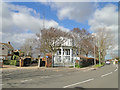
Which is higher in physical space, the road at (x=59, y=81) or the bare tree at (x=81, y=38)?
the bare tree at (x=81, y=38)

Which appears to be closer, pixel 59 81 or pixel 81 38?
pixel 59 81

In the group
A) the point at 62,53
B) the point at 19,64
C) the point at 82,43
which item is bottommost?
the point at 19,64

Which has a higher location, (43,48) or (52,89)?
(43,48)

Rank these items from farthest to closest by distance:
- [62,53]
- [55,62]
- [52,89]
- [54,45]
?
[54,45], [62,53], [55,62], [52,89]

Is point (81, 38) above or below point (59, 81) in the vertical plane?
above

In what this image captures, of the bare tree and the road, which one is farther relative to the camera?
the bare tree

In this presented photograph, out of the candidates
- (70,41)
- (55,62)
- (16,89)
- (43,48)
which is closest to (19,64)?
(55,62)

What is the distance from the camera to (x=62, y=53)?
33.5 metres

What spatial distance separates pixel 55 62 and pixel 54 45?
1080 cm

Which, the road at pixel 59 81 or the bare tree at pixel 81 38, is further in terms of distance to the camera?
the bare tree at pixel 81 38

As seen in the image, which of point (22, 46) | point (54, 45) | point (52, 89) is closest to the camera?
point (52, 89)

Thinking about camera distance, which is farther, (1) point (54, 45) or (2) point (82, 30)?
(2) point (82, 30)

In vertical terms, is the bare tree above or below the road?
above

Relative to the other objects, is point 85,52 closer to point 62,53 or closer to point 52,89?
point 62,53
